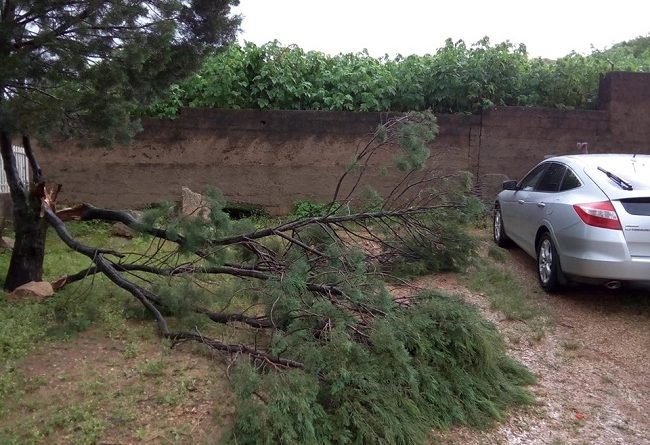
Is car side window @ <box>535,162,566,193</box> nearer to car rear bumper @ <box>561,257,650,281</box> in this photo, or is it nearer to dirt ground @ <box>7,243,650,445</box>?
car rear bumper @ <box>561,257,650,281</box>

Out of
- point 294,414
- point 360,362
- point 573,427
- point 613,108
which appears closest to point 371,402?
point 360,362

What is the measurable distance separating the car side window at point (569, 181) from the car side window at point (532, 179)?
2.55ft

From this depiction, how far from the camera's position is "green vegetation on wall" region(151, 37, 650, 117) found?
34.4 feet

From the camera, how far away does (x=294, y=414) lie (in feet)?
11.4

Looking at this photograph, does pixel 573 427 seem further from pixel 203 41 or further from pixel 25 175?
pixel 25 175

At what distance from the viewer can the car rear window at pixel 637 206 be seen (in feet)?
18.8

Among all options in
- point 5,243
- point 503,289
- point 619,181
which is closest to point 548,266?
point 503,289

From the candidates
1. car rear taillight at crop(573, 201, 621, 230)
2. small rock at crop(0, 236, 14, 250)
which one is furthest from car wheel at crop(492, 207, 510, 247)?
small rock at crop(0, 236, 14, 250)

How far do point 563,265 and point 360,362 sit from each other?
131 inches

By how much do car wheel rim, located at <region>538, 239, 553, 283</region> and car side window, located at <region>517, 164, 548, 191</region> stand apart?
1.08m

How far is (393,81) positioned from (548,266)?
5364mm

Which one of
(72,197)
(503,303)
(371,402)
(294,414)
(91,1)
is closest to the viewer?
(294,414)

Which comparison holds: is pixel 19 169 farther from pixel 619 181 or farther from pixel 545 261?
pixel 619 181

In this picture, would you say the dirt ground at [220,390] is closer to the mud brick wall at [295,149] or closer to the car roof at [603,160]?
the car roof at [603,160]
